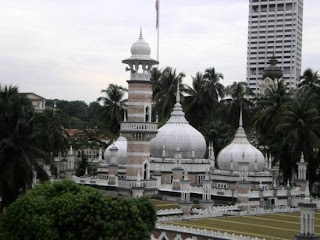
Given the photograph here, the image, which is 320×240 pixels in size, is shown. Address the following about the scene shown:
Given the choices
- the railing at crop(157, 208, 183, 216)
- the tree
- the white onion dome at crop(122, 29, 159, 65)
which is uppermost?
the white onion dome at crop(122, 29, 159, 65)

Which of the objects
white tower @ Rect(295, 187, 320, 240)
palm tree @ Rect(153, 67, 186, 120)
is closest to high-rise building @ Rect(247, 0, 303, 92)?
palm tree @ Rect(153, 67, 186, 120)

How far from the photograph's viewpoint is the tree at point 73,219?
24391 mm

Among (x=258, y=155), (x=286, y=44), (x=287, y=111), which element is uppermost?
(x=286, y=44)

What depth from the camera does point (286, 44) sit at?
515 feet

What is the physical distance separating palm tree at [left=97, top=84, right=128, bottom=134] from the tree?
5542 cm

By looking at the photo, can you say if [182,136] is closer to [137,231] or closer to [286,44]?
[137,231]

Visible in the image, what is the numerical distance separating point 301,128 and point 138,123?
1359 centimetres

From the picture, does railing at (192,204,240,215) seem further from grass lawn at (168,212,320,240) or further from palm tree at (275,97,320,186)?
palm tree at (275,97,320,186)

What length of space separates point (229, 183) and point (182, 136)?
5.89 metres

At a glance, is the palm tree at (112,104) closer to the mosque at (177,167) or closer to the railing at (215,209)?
the mosque at (177,167)

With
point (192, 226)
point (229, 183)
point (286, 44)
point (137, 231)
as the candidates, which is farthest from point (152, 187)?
point (286, 44)

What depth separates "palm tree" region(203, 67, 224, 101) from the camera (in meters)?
78.6

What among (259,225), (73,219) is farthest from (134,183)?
(73,219)

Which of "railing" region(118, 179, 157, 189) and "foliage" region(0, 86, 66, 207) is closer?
"foliage" region(0, 86, 66, 207)
